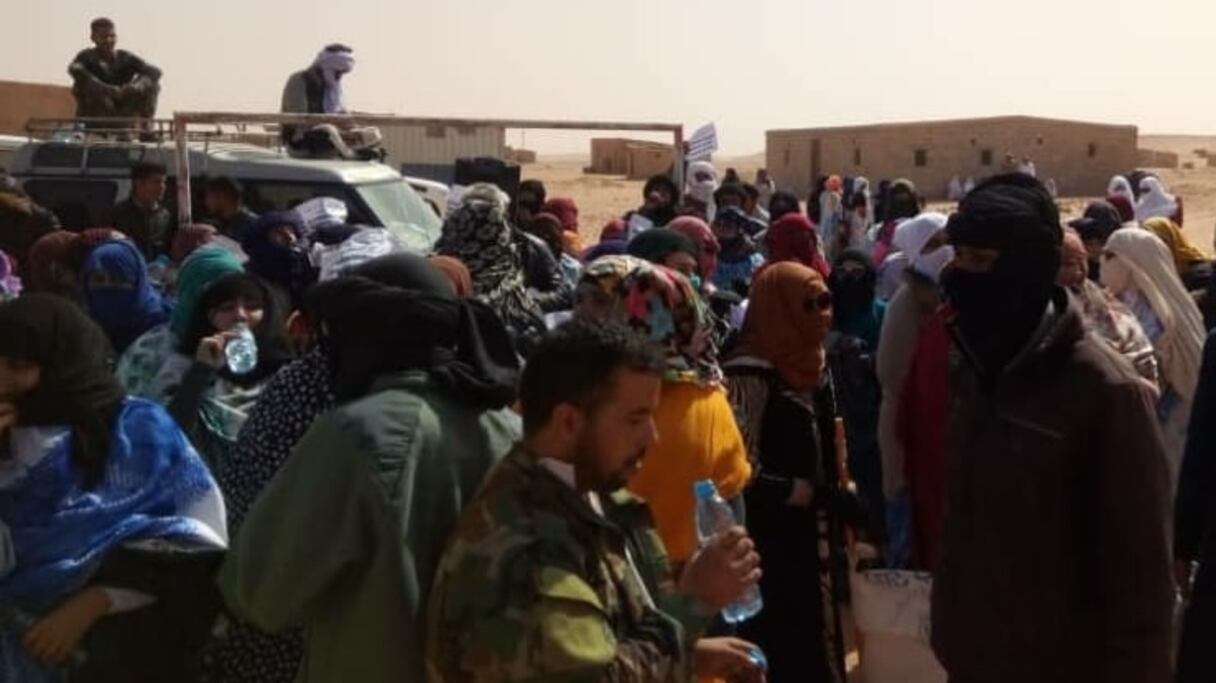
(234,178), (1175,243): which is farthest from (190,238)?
(1175,243)

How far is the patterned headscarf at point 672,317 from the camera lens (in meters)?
3.83

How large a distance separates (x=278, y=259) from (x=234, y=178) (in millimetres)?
3930

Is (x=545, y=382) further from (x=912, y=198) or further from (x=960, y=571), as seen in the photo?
(x=912, y=198)

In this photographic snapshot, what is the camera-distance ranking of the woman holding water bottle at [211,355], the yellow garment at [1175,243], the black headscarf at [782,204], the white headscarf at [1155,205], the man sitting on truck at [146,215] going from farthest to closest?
1. the white headscarf at [1155,205]
2. the black headscarf at [782,204]
3. the man sitting on truck at [146,215]
4. the yellow garment at [1175,243]
5. the woman holding water bottle at [211,355]

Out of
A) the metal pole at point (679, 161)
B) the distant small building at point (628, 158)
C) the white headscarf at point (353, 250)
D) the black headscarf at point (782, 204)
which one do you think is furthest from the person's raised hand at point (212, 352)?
the distant small building at point (628, 158)

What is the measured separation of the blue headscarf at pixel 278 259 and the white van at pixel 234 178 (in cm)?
351

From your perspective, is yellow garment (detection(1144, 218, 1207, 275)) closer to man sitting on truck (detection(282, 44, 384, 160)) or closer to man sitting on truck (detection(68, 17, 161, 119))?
man sitting on truck (detection(282, 44, 384, 160))

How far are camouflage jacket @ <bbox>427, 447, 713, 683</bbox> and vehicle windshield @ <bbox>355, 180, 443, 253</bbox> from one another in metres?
7.20

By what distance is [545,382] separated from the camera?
2520 mm

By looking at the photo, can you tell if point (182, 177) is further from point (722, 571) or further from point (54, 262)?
point (722, 571)

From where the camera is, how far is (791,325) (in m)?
4.81

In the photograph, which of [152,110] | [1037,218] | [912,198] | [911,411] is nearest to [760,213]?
[912,198]

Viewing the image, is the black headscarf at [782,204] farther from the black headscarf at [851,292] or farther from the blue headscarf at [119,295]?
the blue headscarf at [119,295]

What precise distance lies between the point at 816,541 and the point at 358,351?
2.46 m
